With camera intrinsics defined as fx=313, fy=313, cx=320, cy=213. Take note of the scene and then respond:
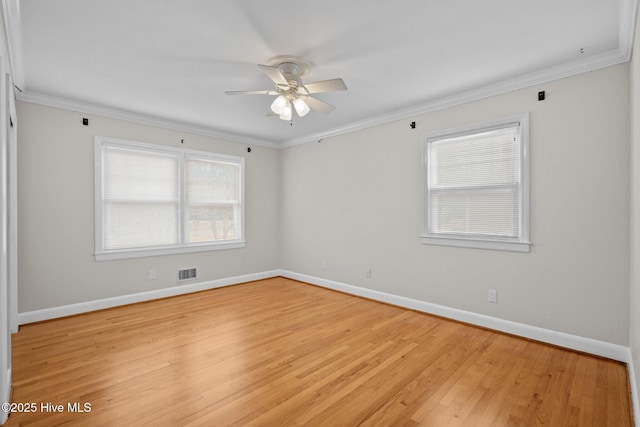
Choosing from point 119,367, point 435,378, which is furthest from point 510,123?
point 119,367

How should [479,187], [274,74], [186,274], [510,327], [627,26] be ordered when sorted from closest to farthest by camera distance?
[627,26] → [274,74] → [510,327] → [479,187] → [186,274]

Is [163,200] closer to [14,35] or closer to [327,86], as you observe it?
[14,35]

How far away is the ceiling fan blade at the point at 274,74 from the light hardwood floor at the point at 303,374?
93.2 inches

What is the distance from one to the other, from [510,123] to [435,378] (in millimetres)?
2585

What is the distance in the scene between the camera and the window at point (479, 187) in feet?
10.5

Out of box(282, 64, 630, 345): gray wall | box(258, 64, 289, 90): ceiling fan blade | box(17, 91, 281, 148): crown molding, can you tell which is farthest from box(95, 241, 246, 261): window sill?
box(258, 64, 289, 90): ceiling fan blade

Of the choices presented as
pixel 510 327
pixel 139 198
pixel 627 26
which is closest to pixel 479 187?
pixel 510 327

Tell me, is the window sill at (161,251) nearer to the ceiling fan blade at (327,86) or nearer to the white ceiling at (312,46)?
the white ceiling at (312,46)

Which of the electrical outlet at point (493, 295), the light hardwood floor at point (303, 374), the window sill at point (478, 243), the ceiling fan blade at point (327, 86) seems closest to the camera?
the light hardwood floor at point (303, 374)

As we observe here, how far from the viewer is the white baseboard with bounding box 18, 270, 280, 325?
3.57m

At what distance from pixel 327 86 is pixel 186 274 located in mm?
3661

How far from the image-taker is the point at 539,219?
120 inches

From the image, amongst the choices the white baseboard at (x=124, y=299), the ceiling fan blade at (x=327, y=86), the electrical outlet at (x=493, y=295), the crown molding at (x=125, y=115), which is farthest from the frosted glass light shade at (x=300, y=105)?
the white baseboard at (x=124, y=299)

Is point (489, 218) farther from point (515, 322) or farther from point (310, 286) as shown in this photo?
point (310, 286)
